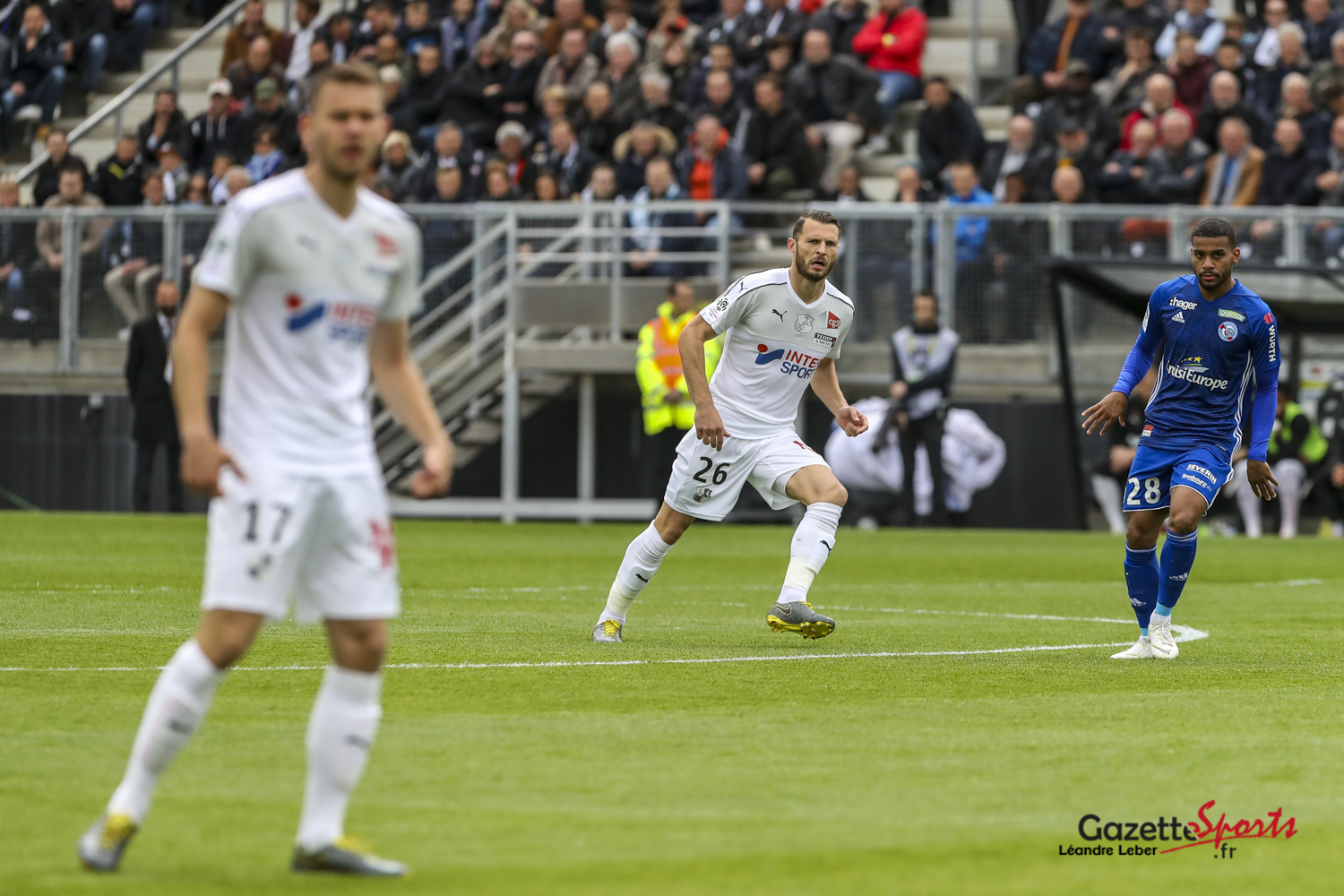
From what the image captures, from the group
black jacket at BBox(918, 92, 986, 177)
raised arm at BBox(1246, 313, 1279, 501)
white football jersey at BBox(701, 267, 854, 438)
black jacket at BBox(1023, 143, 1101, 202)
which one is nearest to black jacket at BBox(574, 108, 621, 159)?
black jacket at BBox(918, 92, 986, 177)

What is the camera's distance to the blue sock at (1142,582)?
10.3 meters

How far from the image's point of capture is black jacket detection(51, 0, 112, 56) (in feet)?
102

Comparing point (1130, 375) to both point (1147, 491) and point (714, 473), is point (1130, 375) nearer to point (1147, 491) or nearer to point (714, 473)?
point (1147, 491)

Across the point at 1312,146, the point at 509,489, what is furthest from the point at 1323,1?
the point at 509,489

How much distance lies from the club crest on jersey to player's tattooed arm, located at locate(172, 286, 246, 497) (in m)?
0.16

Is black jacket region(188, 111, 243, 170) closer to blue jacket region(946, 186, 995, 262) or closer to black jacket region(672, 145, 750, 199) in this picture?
black jacket region(672, 145, 750, 199)

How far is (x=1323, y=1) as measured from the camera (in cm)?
2336

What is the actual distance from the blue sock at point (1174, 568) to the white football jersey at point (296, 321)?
5910 mm

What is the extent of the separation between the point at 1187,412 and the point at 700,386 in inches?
95.8

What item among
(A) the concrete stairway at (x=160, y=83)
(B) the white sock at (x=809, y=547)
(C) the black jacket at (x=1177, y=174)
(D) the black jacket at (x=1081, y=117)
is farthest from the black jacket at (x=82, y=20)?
(B) the white sock at (x=809, y=547)

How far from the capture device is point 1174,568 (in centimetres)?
1036

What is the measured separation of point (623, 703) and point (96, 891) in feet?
11.6

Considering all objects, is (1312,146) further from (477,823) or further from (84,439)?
(477,823)

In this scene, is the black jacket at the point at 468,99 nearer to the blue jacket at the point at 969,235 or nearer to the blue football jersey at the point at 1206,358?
the blue jacket at the point at 969,235
